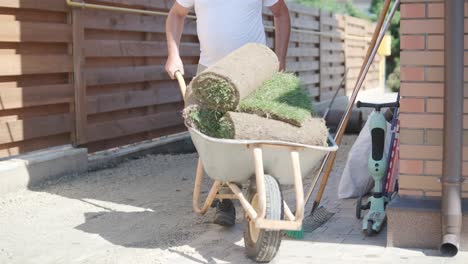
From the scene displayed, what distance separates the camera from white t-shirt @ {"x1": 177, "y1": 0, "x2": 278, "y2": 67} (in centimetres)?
541

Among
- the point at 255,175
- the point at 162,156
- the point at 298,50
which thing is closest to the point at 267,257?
the point at 255,175

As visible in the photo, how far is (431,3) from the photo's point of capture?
179 inches

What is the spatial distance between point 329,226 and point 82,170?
3.21 m

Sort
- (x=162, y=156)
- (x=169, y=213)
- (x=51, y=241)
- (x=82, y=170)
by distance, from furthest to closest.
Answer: (x=162, y=156) < (x=82, y=170) < (x=169, y=213) < (x=51, y=241)

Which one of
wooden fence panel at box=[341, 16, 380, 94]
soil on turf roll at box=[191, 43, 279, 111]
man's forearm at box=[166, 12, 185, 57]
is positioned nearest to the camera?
soil on turf roll at box=[191, 43, 279, 111]

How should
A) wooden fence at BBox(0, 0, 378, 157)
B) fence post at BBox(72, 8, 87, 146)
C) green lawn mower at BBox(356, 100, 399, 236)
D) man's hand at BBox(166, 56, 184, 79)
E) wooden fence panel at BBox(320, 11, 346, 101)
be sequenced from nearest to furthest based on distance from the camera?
1. man's hand at BBox(166, 56, 184, 79)
2. green lawn mower at BBox(356, 100, 399, 236)
3. wooden fence at BBox(0, 0, 378, 157)
4. fence post at BBox(72, 8, 87, 146)
5. wooden fence panel at BBox(320, 11, 346, 101)

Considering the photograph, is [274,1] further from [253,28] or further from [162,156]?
[162,156]

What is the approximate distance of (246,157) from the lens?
170 inches

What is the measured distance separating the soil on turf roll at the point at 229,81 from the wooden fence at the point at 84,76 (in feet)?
9.48

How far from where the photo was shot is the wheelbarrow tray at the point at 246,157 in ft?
Answer: 13.8

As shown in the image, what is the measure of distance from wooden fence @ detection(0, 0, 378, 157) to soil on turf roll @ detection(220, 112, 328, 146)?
316 cm

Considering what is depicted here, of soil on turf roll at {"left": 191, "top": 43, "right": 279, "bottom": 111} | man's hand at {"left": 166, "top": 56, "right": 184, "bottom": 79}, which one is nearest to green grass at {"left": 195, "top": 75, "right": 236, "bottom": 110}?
soil on turf roll at {"left": 191, "top": 43, "right": 279, "bottom": 111}

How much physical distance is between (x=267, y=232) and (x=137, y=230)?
146cm

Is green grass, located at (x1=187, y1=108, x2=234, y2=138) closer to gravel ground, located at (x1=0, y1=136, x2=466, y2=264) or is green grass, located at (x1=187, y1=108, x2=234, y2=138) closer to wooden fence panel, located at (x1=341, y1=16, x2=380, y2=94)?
gravel ground, located at (x1=0, y1=136, x2=466, y2=264)
